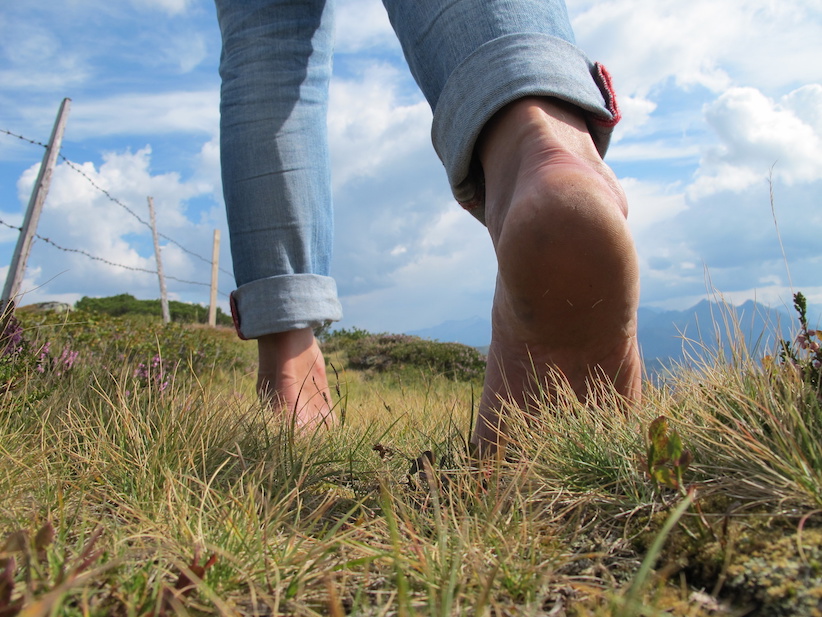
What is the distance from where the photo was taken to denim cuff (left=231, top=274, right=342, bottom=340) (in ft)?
6.49

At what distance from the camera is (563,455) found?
114cm

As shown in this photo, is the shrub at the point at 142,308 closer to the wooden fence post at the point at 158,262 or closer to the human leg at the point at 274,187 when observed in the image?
the wooden fence post at the point at 158,262

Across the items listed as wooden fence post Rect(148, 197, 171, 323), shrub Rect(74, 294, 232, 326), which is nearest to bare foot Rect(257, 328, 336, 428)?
wooden fence post Rect(148, 197, 171, 323)

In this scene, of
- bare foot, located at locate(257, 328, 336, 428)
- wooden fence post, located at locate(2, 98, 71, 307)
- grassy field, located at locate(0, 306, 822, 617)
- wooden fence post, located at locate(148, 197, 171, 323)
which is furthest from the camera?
wooden fence post, located at locate(148, 197, 171, 323)

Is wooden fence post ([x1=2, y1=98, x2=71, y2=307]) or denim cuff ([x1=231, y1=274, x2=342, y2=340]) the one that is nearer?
denim cuff ([x1=231, y1=274, x2=342, y2=340])

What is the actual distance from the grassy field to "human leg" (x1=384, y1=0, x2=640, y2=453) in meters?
0.13

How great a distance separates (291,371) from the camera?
200 cm

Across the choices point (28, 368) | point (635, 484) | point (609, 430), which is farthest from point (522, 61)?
point (28, 368)

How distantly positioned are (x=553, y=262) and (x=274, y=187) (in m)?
1.12

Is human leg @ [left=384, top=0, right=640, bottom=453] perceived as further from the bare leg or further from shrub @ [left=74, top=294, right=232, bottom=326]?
shrub @ [left=74, top=294, right=232, bottom=326]

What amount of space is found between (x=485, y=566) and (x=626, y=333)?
0.71 m

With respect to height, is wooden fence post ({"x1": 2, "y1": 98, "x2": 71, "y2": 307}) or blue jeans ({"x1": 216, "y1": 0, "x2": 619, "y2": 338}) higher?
wooden fence post ({"x1": 2, "y1": 98, "x2": 71, "y2": 307})

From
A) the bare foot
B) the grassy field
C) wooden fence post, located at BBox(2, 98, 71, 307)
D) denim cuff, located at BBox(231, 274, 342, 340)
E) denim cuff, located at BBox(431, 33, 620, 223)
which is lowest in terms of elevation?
the grassy field

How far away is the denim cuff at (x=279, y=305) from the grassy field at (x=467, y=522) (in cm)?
56
